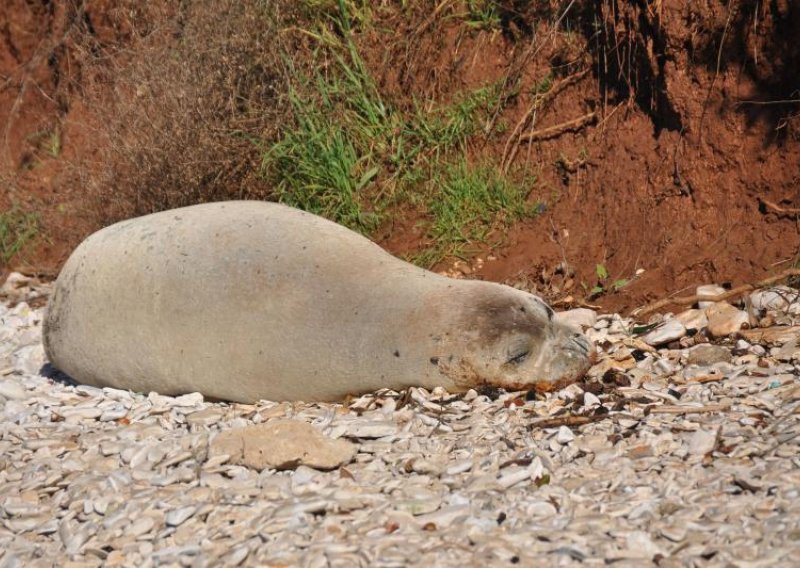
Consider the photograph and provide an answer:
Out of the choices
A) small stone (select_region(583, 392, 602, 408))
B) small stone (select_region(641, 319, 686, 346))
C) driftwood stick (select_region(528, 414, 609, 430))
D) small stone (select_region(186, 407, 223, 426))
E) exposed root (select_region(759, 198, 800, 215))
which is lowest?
small stone (select_region(186, 407, 223, 426))

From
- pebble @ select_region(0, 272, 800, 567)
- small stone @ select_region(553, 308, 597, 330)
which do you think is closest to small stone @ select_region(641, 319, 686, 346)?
pebble @ select_region(0, 272, 800, 567)

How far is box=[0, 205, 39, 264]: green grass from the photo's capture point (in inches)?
291

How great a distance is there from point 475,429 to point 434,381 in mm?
503

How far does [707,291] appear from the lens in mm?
4914

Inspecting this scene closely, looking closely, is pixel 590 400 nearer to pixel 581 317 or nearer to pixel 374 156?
pixel 581 317

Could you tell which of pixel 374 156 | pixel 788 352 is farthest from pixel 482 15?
pixel 788 352

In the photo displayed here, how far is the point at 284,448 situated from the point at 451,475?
579 millimetres

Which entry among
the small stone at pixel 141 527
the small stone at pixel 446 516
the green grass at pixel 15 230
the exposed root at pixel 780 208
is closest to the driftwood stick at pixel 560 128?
the exposed root at pixel 780 208

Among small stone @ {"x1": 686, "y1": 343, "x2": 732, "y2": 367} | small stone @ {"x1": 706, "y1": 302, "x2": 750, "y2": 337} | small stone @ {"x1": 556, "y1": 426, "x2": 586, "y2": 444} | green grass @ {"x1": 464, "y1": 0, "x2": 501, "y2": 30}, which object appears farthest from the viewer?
green grass @ {"x1": 464, "y1": 0, "x2": 501, "y2": 30}

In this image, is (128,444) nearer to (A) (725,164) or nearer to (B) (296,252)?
(B) (296,252)

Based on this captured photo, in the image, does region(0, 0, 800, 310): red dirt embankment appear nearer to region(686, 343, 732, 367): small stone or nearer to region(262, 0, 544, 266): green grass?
region(262, 0, 544, 266): green grass

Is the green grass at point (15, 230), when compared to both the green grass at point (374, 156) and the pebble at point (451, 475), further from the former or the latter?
the pebble at point (451, 475)

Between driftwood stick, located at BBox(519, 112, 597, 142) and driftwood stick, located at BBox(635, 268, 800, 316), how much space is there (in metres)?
1.26

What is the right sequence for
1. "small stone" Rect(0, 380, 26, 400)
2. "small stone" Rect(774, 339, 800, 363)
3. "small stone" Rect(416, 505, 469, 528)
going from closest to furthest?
"small stone" Rect(416, 505, 469, 528), "small stone" Rect(774, 339, 800, 363), "small stone" Rect(0, 380, 26, 400)
